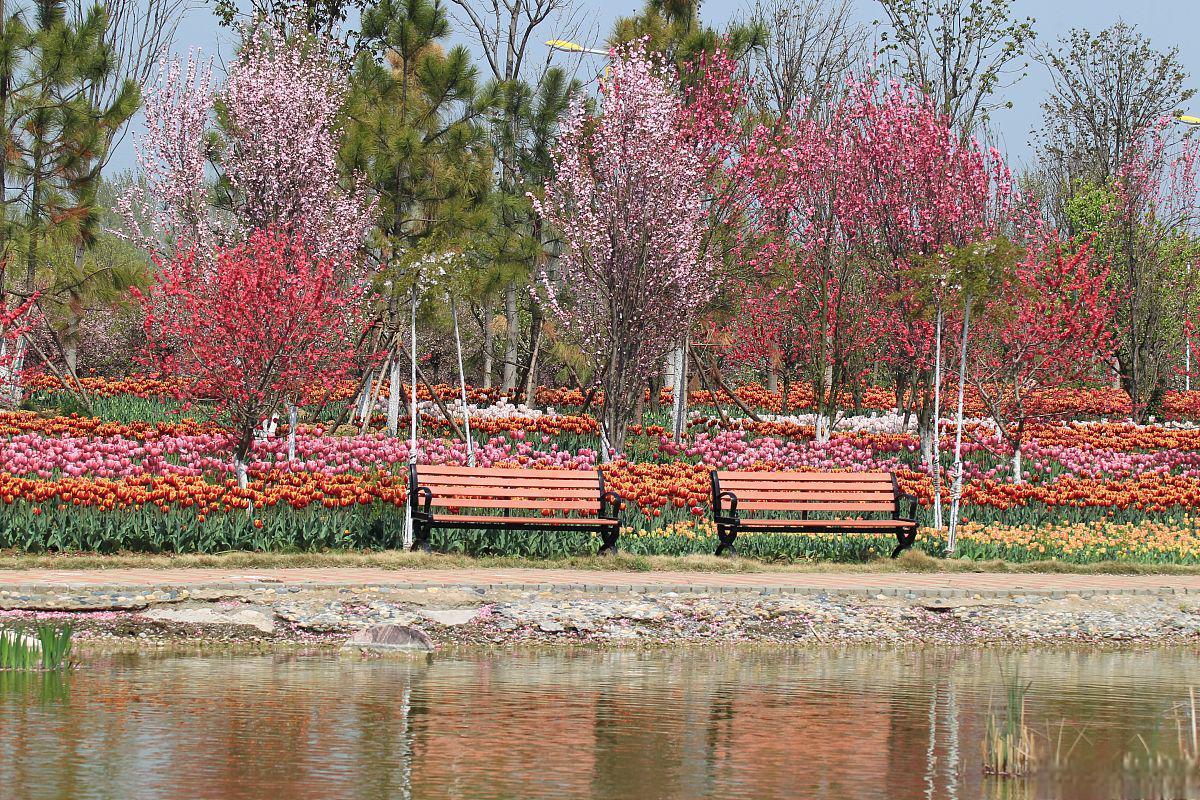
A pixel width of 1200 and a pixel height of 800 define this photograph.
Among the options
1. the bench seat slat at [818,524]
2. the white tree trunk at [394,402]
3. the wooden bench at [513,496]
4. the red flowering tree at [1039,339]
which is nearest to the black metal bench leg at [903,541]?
the bench seat slat at [818,524]

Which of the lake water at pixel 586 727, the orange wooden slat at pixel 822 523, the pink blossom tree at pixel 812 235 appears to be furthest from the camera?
the pink blossom tree at pixel 812 235

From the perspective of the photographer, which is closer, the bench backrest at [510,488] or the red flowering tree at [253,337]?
the bench backrest at [510,488]

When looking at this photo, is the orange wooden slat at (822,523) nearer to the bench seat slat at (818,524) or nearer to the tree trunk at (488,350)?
the bench seat slat at (818,524)

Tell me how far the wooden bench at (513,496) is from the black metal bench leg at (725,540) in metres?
0.91

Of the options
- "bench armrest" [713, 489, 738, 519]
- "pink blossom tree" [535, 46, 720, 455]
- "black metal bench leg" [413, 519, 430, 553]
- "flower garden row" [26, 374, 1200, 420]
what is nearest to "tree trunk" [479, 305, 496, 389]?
"flower garden row" [26, 374, 1200, 420]

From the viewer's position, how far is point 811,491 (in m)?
15.0

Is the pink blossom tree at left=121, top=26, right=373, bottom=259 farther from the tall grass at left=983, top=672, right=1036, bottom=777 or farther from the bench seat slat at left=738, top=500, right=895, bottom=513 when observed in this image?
the tall grass at left=983, top=672, right=1036, bottom=777

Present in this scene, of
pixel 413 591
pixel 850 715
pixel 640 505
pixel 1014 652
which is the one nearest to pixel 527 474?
pixel 640 505

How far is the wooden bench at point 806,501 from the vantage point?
14078mm

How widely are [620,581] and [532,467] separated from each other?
6.98 meters

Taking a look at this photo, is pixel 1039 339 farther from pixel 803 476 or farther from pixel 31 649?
pixel 31 649

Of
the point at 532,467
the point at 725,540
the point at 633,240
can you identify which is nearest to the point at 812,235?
the point at 633,240

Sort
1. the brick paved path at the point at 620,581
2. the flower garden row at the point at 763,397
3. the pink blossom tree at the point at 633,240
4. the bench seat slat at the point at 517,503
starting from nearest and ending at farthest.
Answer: the brick paved path at the point at 620,581 < the bench seat slat at the point at 517,503 < the pink blossom tree at the point at 633,240 < the flower garden row at the point at 763,397

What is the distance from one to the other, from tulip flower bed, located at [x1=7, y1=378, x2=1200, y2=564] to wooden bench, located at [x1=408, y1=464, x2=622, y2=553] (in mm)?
271
